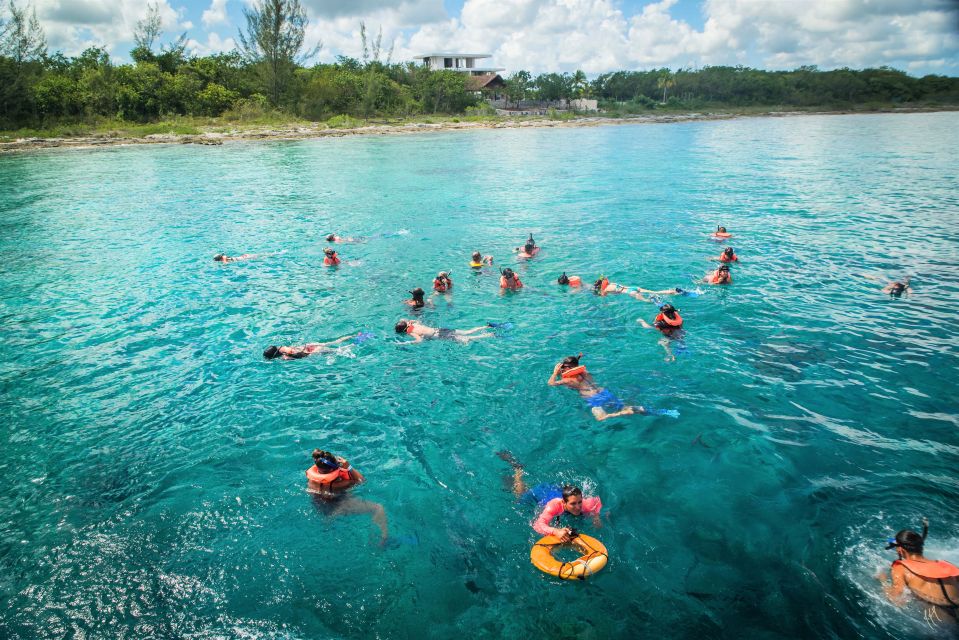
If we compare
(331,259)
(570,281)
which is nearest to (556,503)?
(570,281)

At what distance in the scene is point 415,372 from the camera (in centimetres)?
1179

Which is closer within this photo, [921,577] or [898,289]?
[921,577]

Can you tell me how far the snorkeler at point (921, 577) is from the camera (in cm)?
576

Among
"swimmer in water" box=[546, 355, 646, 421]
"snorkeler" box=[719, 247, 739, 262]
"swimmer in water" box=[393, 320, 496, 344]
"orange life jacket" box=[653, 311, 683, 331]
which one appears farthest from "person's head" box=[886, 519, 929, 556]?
"snorkeler" box=[719, 247, 739, 262]

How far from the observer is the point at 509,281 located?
16.1 m

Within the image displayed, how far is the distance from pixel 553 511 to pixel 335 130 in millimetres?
75190

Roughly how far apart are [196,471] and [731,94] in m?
142

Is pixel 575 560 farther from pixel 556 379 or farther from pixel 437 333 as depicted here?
pixel 437 333

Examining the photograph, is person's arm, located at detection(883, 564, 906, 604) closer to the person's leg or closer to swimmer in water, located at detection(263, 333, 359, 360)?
the person's leg

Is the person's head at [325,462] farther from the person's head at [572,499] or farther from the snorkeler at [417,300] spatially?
the snorkeler at [417,300]

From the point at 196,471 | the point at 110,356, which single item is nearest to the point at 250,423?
the point at 196,471

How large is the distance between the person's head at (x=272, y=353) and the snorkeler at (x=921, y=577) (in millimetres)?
11741

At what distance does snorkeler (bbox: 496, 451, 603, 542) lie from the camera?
7164mm

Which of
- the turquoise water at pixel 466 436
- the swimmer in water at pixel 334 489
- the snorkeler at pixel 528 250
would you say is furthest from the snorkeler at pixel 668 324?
the swimmer in water at pixel 334 489
